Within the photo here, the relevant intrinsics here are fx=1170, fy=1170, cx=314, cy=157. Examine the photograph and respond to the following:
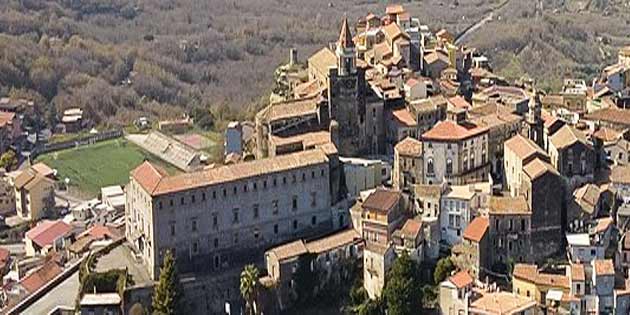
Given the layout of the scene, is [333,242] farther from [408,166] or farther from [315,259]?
[408,166]

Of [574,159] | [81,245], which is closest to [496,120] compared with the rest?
[574,159]

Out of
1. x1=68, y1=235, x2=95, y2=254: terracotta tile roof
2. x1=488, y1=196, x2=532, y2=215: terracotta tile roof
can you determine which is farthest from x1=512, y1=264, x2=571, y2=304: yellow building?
x1=68, y1=235, x2=95, y2=254: terracotta tile roof

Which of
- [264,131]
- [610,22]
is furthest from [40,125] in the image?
[610,22]

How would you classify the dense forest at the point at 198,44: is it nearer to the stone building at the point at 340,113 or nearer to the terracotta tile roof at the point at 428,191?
the stone building at the point at 340,113

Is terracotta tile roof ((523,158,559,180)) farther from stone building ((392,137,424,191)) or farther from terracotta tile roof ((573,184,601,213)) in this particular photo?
stone building ((392,137,424,191))

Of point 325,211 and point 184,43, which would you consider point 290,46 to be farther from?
point 325,211

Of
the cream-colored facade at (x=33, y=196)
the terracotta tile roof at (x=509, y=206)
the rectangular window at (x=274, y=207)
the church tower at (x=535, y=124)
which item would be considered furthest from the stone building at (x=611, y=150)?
the cream-colored facade at (x=33, y=196)

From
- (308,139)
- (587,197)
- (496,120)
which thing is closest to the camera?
(587,197)
